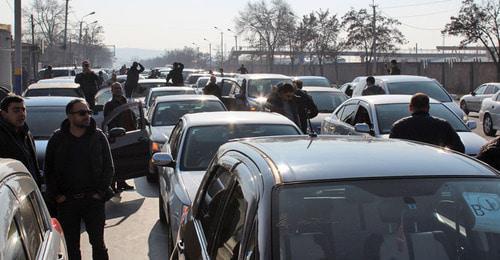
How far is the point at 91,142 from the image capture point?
5.76 m

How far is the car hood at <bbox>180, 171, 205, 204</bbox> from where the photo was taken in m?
6.35

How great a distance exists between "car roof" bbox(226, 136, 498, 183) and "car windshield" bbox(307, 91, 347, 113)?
483 inches

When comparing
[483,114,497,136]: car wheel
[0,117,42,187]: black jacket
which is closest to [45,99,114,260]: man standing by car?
[0,117,42,187]: black jacket

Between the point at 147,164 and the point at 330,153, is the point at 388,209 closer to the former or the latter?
the point at 330,153

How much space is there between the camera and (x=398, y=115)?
10.4 m

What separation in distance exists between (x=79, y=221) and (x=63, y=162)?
0.53 metres

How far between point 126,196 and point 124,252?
11.3ft

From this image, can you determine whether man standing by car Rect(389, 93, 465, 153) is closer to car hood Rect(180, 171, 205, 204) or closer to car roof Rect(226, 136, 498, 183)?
car hood Rect(180, 171, 205, 204)

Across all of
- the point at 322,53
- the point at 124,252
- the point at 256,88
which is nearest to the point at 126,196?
the point at 124,252

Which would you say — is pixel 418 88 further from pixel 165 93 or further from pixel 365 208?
pixel 365 208

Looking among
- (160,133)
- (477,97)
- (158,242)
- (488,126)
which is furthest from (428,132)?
(477,97)

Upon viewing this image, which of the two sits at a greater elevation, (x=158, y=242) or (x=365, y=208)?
(x=365, y=208)

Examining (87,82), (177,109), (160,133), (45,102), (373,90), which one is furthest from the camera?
(87,82)

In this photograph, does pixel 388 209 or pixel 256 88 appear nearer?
pixel 388 209
